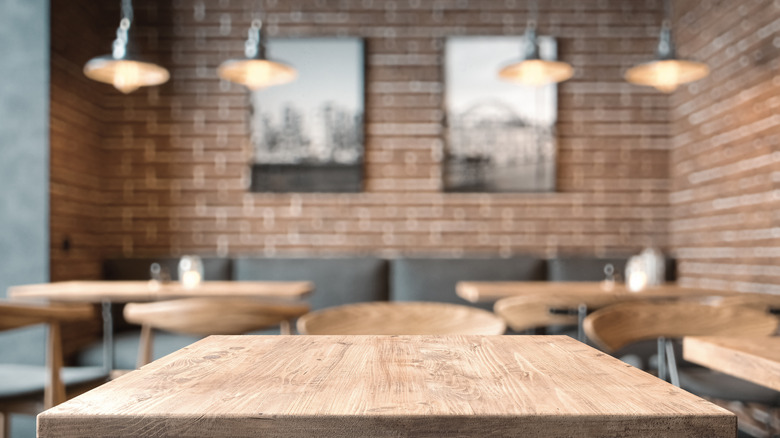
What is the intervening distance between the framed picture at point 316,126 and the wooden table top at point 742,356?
3159 mm

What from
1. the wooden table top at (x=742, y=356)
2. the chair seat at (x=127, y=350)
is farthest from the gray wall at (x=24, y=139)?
the wooden table top at (x=742, y=356)

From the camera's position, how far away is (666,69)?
10.3 ft

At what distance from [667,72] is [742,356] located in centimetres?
230

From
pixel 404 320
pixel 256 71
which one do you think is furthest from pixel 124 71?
pixel 404 320

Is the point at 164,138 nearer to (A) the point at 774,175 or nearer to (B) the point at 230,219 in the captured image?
(B) the point at 230,219

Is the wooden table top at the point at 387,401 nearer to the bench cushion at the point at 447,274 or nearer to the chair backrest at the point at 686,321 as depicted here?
the chair backrest at the point at 686,321

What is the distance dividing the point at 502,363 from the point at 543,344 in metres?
0.24

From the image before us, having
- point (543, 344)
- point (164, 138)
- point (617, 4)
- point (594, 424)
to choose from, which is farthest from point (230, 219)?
point (594, 424)

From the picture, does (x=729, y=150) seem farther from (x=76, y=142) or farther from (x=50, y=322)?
(x=76, y=142)

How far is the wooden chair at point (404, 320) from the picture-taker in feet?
5.80

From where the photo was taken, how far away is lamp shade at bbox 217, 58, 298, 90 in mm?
3111

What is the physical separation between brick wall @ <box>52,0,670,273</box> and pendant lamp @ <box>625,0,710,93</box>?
1.12 m

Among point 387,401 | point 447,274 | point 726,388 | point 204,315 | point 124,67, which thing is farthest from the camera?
point 447,274

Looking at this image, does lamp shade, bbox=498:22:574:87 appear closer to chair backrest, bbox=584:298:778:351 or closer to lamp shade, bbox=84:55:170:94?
chair backrest, bbox=584:298:778:351
